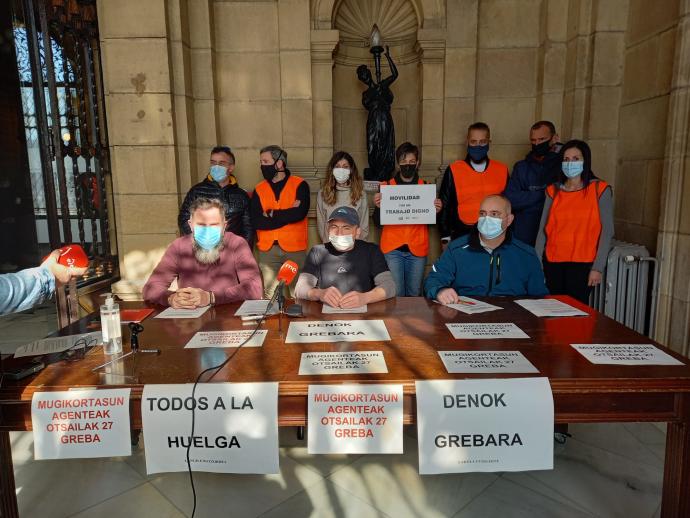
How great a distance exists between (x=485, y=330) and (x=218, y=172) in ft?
9.20

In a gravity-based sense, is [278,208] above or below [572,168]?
below

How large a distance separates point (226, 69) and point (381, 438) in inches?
187

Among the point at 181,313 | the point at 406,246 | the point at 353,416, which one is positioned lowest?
the point at 353,416

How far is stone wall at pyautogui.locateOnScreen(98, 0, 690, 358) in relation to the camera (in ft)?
14.4

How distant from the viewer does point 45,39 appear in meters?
4.06

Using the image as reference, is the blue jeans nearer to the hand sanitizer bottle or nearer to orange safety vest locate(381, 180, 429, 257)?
orange safety vest locate(381, 180, 429, 257)

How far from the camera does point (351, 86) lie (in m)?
5.58

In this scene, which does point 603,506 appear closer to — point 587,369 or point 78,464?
point 587,369

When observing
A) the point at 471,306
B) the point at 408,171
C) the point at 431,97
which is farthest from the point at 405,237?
the point at 431,97

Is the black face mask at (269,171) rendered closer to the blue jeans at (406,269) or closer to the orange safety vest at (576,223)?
the blue jeans at (406,269)

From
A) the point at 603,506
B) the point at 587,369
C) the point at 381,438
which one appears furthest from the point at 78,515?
the point at 603,506

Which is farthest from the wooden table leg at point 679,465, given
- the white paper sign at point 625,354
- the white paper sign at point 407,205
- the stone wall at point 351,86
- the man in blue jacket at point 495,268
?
the stone wall at point 351,86

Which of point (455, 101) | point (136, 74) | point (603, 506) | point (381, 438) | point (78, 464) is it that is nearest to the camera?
point (381, 438)

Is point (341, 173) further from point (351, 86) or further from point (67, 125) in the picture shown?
point (67, 125)
